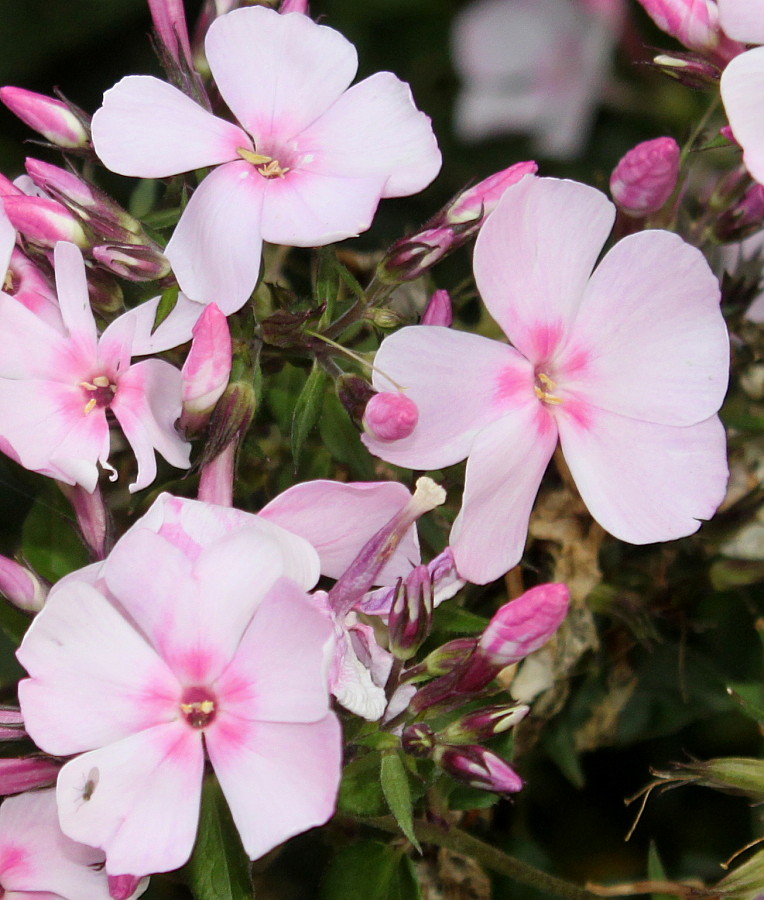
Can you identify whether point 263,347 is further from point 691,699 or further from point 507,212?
point 691,699

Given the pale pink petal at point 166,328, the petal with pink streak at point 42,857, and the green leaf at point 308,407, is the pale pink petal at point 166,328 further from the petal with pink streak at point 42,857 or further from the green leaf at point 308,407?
the petal with pink streak at point 42,857

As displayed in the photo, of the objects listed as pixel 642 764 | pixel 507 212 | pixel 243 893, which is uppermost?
pixel 507 212

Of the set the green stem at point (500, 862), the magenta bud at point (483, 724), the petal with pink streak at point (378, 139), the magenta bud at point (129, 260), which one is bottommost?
the green stem at point (500, 862)

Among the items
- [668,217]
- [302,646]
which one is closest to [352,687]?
[302,646]

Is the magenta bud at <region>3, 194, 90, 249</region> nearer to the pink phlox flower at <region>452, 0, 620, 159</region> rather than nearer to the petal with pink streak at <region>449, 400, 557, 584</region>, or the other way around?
A: the petal with pink streak at <region>449, 400, 557, 584</region>

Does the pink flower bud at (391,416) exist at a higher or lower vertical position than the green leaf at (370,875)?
higher

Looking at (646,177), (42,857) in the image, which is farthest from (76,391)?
(646,177)

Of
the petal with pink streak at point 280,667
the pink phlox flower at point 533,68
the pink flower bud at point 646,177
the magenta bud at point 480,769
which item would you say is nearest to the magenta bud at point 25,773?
the petal with pink streak at point 280,667
